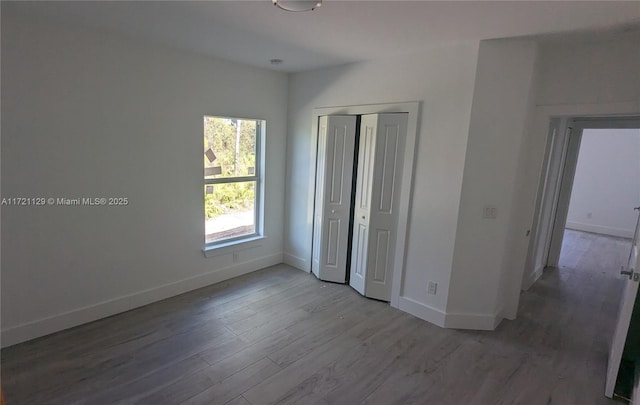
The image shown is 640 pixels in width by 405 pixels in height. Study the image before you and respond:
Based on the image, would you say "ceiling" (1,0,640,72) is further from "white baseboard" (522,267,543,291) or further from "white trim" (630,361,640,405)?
"white baseboard" (522,267,543,291)

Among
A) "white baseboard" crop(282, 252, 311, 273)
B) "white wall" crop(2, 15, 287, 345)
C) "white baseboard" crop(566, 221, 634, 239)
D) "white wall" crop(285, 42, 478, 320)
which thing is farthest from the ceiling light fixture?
"white baseboard" crop(566, 221, 634, 239)

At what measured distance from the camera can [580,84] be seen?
8.88ft

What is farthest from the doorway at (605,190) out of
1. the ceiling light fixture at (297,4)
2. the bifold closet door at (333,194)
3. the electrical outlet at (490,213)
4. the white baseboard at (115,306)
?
the ceiling light fixture at (297,4)

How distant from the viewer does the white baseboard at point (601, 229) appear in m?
6.70

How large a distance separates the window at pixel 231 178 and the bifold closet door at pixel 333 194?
839 millimetres

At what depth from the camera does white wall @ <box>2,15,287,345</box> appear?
7.94 feet

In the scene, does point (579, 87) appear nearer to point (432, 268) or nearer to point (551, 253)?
point (432, 268)

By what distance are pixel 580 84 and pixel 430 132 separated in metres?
1.24

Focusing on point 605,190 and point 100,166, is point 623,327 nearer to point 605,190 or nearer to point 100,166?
point 100,166

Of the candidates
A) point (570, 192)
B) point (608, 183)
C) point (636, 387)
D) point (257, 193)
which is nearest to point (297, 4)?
point (257, 193)

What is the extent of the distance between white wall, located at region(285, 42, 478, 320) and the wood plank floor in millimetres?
462

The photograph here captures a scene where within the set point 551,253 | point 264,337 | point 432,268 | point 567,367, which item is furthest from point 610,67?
point 264,337

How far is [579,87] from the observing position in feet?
8.91

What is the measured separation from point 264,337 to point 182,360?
2.14 feet
